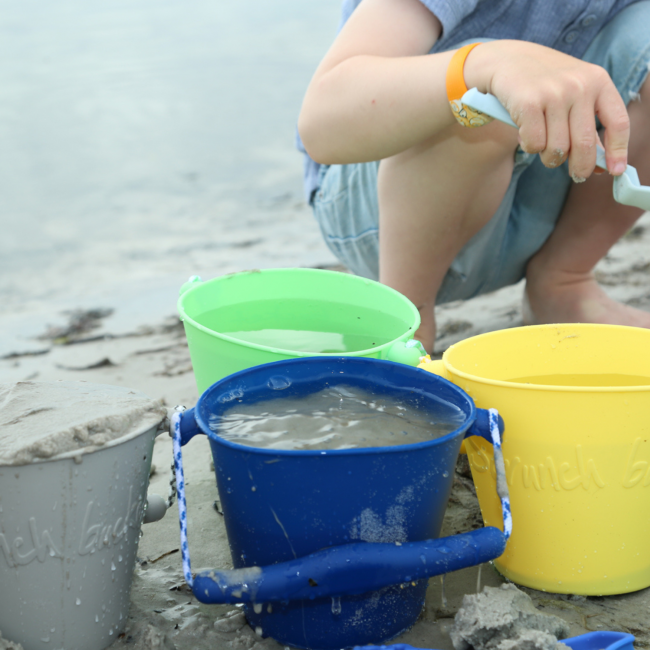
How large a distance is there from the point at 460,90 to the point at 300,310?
1.70 ft

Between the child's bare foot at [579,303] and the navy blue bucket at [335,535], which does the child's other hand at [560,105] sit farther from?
the child's bare foot at [579,303]

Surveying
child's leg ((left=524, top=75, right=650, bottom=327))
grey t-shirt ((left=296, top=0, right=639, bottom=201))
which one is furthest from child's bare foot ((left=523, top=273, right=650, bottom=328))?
grey t-shirt ((left=296, top=0, right=639, bottom=201))

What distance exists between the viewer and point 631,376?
1.08 m

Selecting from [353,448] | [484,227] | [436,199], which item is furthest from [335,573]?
[484,227]

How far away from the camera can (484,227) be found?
1.59 m

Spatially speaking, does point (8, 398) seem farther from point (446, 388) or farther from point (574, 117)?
point (574, 117)

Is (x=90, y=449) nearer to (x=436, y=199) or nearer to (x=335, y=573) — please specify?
(x=335, y=573)

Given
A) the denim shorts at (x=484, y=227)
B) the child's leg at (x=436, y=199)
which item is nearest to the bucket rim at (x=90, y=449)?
the child's leg at (x=436, y=199)

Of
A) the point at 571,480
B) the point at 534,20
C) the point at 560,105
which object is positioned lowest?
the point at 571,480

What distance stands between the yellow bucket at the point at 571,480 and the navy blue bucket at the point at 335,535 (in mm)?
75

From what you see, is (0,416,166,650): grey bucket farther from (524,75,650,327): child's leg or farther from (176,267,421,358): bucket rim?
(524,75,650,327): child's leg

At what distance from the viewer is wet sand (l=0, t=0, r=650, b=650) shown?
3.19 feet

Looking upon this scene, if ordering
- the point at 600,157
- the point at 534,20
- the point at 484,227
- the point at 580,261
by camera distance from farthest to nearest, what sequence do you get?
the point at 580,261, the point at 484,227, the point at 534,20, the point at 600,157

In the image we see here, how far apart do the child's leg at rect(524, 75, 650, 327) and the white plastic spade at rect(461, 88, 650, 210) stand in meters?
0.57
